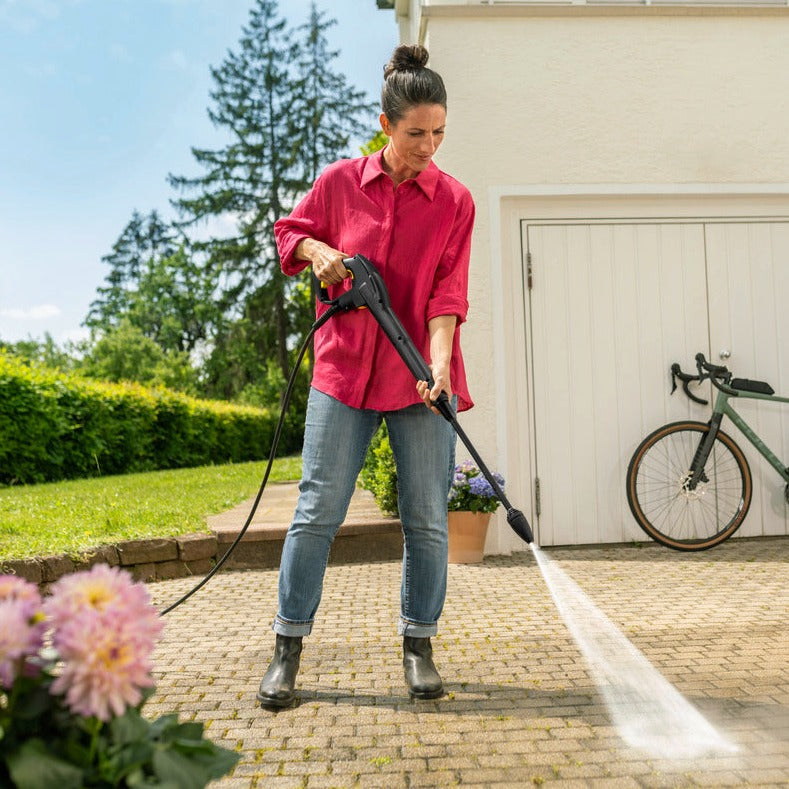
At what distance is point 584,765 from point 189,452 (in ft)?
44.2

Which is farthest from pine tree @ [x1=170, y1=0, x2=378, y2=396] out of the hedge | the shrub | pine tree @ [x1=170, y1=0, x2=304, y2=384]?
the shrub

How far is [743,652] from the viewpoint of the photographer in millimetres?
3043

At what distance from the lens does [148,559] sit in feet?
15.2

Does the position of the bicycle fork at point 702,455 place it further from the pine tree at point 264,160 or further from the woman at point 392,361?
the pine tree at point 264,160

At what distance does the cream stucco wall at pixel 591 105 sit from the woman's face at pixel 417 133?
2778mm

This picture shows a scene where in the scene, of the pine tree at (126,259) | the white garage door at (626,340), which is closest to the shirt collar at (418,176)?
the white garage door at (626,340)

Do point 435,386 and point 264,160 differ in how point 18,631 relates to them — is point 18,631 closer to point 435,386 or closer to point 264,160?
point 435,386

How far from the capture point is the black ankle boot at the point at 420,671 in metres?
2.59

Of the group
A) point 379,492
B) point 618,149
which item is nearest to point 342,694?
point 379,492

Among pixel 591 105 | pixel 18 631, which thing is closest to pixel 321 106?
pixel 591 105

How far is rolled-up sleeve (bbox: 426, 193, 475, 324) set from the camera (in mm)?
2695

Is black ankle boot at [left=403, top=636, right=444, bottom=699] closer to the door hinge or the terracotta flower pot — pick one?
the terracotta flower pot

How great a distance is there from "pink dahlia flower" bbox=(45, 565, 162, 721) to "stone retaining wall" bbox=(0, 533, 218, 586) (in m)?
3.24

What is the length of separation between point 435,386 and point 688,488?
3302 mm
